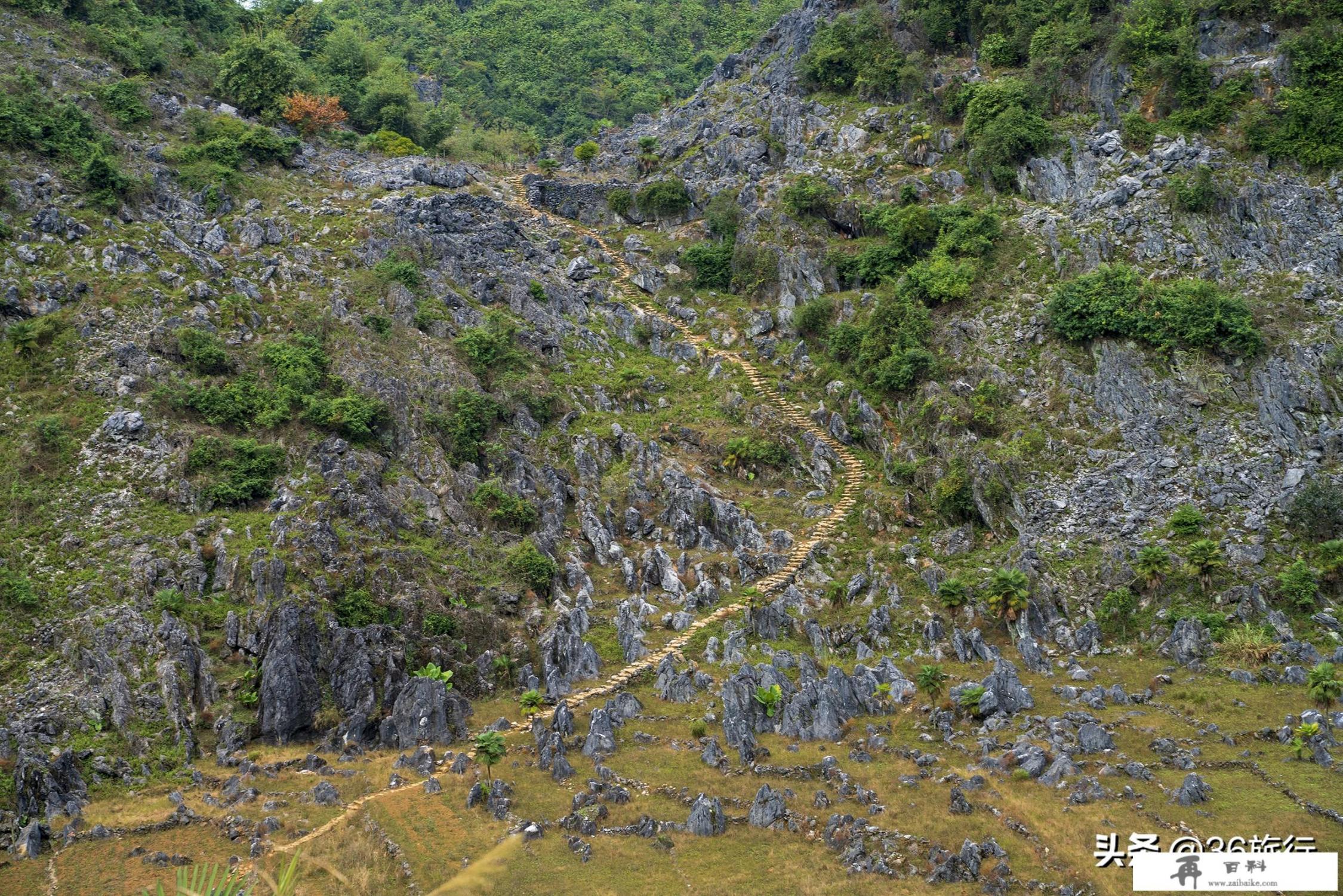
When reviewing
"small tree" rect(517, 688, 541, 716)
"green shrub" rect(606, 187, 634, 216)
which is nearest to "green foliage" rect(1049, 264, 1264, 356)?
"small tree" rect(517, 688, 541, 716)

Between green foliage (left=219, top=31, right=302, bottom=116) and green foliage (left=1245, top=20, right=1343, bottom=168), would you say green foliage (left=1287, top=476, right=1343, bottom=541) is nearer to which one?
green foliage (left=1245, top=20, right=1343, bottom=168)

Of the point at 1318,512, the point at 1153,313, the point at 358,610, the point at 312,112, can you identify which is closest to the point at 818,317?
the point at 1153,313

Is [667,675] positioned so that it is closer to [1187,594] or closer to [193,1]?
[1187,594]

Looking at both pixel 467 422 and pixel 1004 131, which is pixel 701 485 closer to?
pixel 467 422

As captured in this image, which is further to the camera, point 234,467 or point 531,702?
point 234,467

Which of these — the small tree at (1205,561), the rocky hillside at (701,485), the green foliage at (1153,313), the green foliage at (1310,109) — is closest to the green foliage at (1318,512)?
the rocky hillside at (701,485)

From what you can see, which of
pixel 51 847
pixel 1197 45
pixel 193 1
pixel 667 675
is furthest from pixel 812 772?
pixel 193 1

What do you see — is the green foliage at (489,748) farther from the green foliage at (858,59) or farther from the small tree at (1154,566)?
the green foliage at (858,59)
